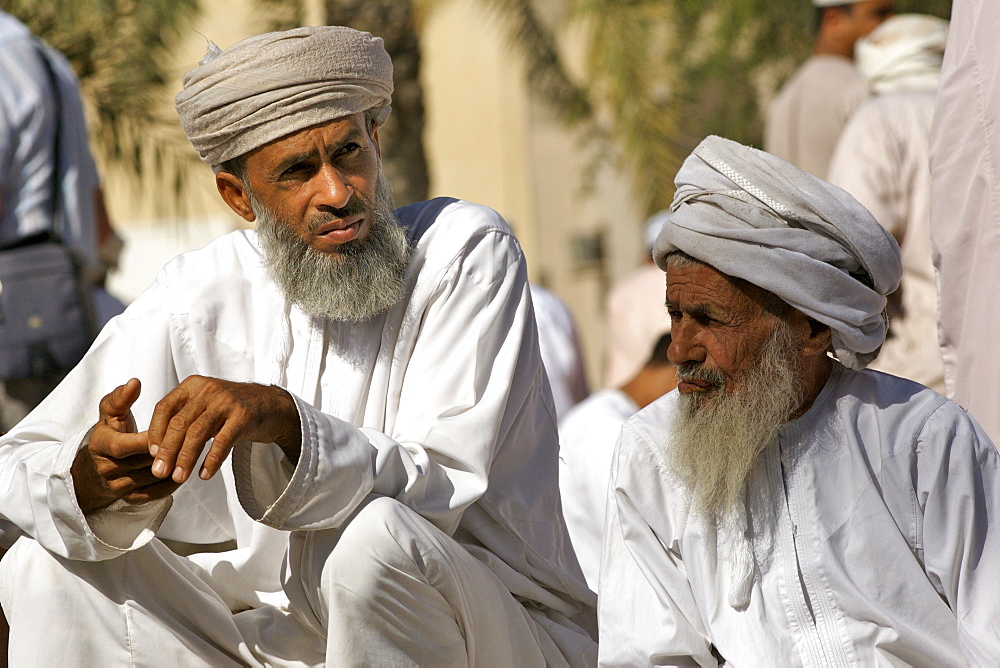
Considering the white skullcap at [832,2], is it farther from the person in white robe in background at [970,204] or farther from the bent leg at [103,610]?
the bent leg at [103,610]

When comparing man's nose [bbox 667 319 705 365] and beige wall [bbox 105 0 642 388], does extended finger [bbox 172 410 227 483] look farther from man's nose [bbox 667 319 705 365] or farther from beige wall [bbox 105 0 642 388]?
beige wall [bbox 105 0 642 388]

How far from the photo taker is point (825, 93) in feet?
20.0

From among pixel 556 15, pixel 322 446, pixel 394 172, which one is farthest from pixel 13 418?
pixel 556 15

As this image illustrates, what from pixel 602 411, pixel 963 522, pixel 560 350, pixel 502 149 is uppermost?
pixel 963 522

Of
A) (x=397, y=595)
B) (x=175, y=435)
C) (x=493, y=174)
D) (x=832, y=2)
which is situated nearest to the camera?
(x=175, y=435)

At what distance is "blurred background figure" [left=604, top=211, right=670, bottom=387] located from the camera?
721 cm

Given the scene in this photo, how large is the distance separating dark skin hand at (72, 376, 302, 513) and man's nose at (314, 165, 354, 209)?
66 cm

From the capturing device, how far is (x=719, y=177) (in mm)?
2906

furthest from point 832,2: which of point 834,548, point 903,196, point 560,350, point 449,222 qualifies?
point 834,548

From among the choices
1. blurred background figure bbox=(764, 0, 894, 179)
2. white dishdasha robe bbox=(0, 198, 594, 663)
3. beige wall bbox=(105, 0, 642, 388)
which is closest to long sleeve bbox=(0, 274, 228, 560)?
white dishdasha robe bbox=(0, 198, 594, 663)

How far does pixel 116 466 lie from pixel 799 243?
1.55 metres

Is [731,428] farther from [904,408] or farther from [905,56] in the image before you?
[905,56]

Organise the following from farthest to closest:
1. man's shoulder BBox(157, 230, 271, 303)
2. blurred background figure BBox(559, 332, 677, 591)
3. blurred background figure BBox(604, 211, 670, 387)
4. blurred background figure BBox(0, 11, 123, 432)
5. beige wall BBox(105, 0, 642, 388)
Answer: beige wall BBox(105, 0, 642, 388) < blurred background figure BBox(604, 211, 670, 387) < blurred background figure BBox(559, 332, 677, 591) < blurred background figure BBox(0, 11, 123, 432) < man's shoulder BBox(157, 230, 271, 303)

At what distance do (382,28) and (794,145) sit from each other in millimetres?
4178
